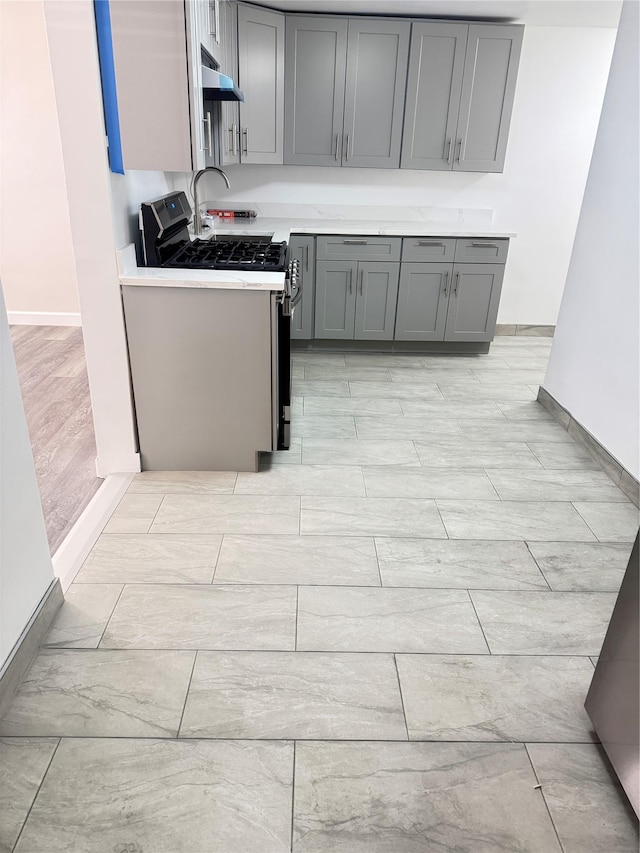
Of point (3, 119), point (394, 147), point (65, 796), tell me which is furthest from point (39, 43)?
point (65, 796)

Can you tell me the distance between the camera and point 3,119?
4.32 m

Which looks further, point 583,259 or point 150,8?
point 583,259

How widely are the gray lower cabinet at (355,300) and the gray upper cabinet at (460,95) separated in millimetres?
844

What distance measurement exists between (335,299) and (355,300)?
0.15m

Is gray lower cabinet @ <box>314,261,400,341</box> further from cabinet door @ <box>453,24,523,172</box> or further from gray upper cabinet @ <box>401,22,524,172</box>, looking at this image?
cabinet door @ <box>453,24,523,172</box>

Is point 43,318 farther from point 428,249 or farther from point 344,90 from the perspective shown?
point 428,249

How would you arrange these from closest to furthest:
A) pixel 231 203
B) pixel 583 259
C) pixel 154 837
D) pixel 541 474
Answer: pixel 154 837 < pixel 541 474 < pixel 583 259 < pixel 231 203

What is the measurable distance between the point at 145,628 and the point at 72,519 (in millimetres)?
791

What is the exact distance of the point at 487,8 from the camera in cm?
372

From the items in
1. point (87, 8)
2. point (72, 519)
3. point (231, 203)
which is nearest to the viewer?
point (87, 8)

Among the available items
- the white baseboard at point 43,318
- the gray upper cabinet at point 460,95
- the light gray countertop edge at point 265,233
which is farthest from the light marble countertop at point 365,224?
the white baseboard at point 43,318

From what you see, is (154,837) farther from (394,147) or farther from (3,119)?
(3,119)

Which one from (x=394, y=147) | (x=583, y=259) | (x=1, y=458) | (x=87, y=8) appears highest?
(x=87, y=8)

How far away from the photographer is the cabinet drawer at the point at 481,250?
4.20 meters
